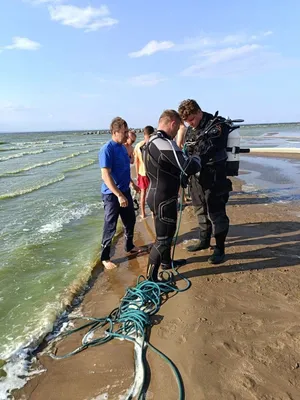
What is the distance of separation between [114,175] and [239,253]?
228cm


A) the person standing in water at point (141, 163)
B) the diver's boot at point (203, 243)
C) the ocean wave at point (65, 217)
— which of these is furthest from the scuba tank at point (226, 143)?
the ocean wave at point (65, 217)

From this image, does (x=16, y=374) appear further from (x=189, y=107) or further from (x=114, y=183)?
(x=189, y=107)

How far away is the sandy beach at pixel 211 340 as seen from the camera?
8.54 ft

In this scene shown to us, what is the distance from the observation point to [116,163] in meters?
4.91

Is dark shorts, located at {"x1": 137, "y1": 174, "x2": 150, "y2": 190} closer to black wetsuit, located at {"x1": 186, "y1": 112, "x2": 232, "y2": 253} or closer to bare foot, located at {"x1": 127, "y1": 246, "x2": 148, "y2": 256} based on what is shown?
bare foot, located at {"x1": 127, "y1": 246, "x2": 148, "y2": 256}

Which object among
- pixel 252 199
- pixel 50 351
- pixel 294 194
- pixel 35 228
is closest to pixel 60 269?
pixel 50 351

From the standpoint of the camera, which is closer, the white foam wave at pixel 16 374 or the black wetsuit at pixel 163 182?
the white foam wave at pixel 16 374

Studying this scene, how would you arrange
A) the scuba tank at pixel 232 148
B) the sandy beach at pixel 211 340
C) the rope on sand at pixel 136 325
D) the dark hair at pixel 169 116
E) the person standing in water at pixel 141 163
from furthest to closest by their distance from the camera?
1. the person standing in water at pixel 141 163
2. the scuba tank at pixel 232 148
3. the dark hair at pixel 169 116
4. the rope on sand at pixel 136 325
5. the sandy beach at pixel 211 340

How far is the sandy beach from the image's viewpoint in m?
2.60

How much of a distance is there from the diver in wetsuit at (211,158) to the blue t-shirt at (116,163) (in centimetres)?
100

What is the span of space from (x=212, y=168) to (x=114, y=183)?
1395mm

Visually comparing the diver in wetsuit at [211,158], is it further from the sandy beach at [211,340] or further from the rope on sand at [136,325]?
the rope on sand at [136,325]

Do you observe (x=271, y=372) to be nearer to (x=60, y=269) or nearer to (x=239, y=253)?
(x=239, y=253)

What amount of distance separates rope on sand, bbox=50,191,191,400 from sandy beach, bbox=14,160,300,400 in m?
0.07
